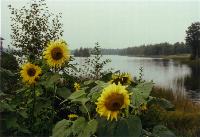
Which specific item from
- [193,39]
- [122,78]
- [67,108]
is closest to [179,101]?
[67,108]

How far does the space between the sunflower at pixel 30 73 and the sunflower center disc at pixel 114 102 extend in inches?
61.1

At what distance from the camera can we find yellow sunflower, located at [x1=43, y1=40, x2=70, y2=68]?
383 centimetres

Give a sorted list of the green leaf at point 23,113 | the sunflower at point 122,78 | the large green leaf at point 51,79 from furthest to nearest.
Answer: the green leaf at point 23,113 → the large green leaf at point 51,79 → the sunflower at point 122,78

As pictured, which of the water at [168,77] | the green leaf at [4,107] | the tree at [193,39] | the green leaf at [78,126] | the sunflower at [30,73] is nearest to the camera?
the green leaf at [78,126]

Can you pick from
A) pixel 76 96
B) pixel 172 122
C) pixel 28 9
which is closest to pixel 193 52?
pixel 28 9

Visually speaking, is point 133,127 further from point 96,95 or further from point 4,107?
point 4,107

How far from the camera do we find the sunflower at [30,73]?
4094 mm

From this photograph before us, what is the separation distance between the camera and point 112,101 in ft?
8.70

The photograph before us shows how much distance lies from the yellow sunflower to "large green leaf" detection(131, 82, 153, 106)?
3.88 feet

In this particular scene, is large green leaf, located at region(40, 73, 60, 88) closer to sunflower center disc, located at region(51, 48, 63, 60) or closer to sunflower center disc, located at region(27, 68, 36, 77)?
Result: sunflower center disc, located at region(51, 48, 63, 60)

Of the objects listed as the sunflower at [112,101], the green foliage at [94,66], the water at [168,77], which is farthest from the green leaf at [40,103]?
the green foliage at [94,66]

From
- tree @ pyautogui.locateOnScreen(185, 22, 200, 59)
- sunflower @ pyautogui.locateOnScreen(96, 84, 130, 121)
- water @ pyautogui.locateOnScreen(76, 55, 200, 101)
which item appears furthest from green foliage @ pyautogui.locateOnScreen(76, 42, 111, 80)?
tree @ pyautogui.locateOnScreen(185, 22, 200, 59)

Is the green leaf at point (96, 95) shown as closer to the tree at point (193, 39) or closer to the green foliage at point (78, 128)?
the green foliage at point (78, 128)

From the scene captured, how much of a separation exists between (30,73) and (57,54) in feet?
1.38
